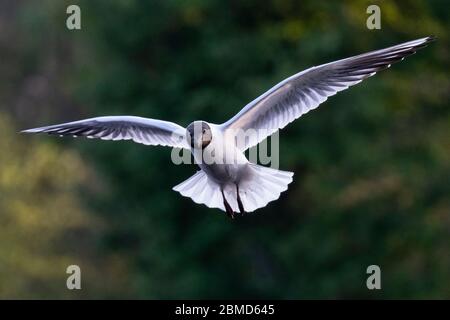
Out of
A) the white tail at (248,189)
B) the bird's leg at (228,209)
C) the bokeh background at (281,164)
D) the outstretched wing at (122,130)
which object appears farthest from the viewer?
the bokeh background at (281,164)

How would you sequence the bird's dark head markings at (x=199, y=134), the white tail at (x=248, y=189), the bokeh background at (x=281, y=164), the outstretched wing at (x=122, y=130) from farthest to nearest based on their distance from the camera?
the bokeh background at (x=281, y=164), the outstretched wing at (x=122, y=130), the white tail at (x=248, y=189), the bird's dark head markings at (x=199, y=134)

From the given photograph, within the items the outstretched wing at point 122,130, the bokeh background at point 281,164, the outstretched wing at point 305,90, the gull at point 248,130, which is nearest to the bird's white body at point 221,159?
the gull at point 248,130

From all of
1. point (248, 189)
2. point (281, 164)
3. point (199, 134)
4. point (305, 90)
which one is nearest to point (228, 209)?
point (248, 189)

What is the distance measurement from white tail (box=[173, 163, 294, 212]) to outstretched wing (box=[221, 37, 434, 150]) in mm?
215

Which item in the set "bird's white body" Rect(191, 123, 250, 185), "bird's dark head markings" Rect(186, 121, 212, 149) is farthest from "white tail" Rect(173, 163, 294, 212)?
"bird's dark head markings" Rect(186, 121, 212, 149)

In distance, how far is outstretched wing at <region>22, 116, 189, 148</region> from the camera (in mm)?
7871

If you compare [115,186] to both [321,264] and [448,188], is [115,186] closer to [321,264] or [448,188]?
[321,264]

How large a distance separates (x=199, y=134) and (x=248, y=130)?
2.15ft

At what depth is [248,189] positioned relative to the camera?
7672 millimetres

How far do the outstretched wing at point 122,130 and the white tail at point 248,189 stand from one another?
31cm

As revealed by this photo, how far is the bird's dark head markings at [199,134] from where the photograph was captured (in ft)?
23.7

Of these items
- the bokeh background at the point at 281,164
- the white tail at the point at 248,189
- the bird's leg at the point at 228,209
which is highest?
the bokeh background at the point at 281,164

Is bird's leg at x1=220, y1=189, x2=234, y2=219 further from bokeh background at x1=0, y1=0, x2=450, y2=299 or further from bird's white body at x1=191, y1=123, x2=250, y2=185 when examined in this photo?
bokeh background at x1=0, y1=0, x2=450, y2=299

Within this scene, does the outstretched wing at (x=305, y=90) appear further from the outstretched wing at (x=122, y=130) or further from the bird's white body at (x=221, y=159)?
the outstretched wing at (x=122, y=130)
